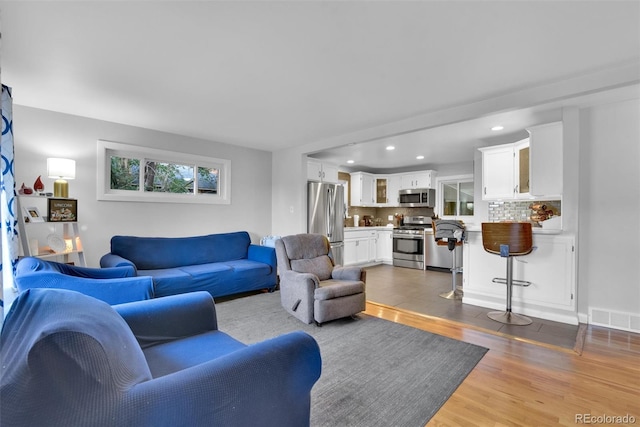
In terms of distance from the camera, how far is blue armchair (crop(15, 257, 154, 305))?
222 centimetres

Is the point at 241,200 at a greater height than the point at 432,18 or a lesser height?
lesser

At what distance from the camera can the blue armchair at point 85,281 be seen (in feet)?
7.30

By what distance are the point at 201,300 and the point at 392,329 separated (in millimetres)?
1959

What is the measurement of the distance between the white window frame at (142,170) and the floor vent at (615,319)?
195 inches

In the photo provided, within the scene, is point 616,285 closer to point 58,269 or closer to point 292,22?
point 292,22

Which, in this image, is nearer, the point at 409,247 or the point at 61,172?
the point at 61,172

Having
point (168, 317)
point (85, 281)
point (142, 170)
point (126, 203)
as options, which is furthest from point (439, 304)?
point (142, 170)

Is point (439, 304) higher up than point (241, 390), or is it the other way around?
point (241, 390)

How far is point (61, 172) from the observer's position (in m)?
3.15

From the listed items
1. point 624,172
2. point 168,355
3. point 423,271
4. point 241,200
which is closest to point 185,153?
point 241,200

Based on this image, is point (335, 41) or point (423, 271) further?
point (423, 271)

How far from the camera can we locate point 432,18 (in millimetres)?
1780

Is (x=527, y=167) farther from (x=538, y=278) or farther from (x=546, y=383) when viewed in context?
(x=546, y=383)

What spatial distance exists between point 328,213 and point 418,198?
8.27 feet
